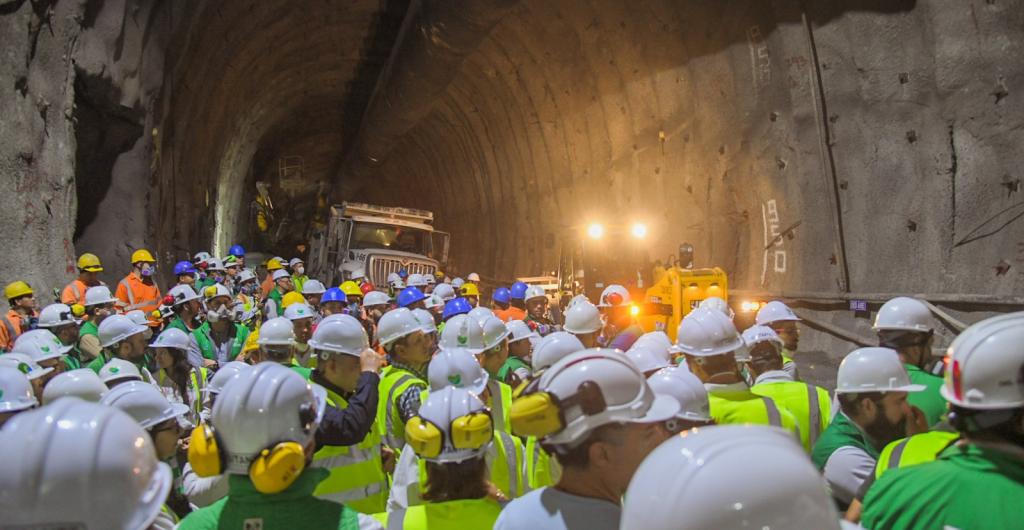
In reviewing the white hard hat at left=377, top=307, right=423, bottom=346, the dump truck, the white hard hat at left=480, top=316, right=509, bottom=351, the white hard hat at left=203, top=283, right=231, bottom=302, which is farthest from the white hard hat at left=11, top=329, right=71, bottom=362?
the dump truck

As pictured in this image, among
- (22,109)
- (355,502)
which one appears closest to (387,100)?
(22,109)

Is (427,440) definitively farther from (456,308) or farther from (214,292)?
(214,292)

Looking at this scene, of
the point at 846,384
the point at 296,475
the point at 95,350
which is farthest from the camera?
the point at 95,350

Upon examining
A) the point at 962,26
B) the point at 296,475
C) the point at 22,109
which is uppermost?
the point at 962,26

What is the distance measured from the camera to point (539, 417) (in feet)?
6.16

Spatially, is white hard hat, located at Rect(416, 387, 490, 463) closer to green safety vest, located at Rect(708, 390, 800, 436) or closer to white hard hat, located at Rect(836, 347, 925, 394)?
green safety vest, located at Rect(708, 390, 800, 436)

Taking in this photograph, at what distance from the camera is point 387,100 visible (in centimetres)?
2016

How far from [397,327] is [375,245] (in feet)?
45.3

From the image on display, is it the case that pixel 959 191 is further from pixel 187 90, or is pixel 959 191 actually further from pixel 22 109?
pixel 187 90

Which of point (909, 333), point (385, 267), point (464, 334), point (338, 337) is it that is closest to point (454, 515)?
point (338, 337)

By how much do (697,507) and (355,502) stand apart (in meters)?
2.52

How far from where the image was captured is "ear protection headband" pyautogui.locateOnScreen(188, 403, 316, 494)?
1972 mm

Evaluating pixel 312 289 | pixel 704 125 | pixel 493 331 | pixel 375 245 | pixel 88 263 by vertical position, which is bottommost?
pixel 493 331

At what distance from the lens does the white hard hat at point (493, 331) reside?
4.97 meters
